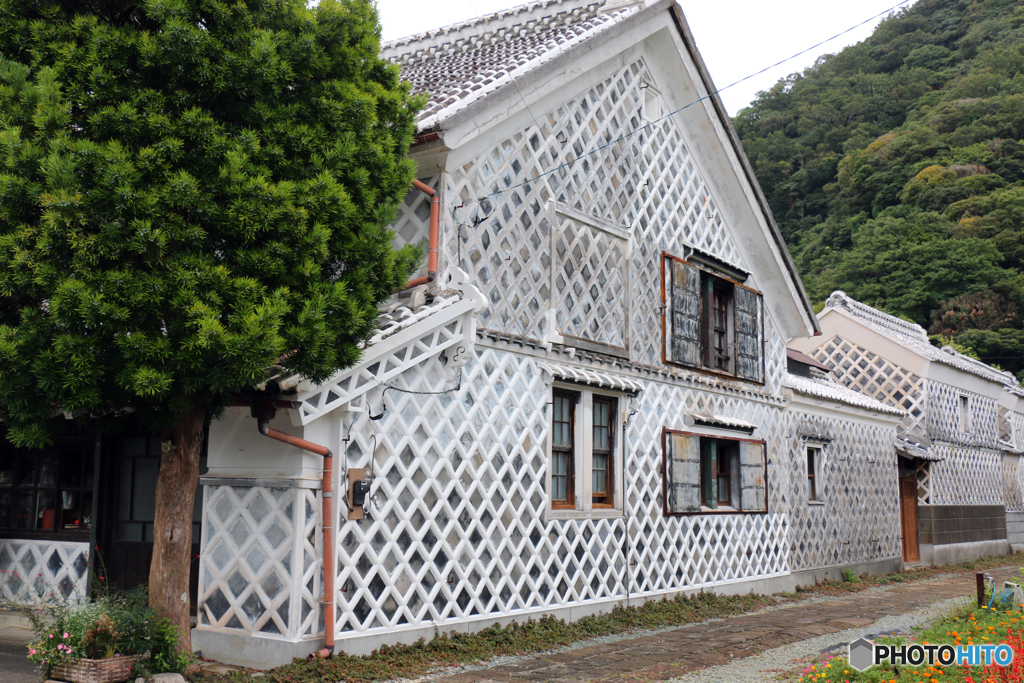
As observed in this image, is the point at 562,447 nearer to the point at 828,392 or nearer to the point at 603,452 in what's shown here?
the point at 603,452

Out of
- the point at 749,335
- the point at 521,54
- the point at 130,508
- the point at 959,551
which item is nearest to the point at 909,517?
the point at 959,551

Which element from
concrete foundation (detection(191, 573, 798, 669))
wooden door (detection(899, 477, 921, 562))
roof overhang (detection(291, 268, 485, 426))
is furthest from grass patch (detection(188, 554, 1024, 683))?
wooden door (detection(899, 477, 921, 562))

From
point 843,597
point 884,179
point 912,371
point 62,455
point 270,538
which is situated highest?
point 884,179

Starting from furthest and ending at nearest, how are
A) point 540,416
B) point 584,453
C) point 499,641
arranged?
point 584,453, point 540,416, point 499,641

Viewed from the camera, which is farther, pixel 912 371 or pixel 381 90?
pixel 912 371

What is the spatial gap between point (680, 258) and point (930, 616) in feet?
18.9

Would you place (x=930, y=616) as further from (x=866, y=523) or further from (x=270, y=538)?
(x=270, y=538)

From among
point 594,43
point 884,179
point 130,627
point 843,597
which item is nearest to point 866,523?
point 843,597

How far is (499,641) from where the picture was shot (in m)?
8.01

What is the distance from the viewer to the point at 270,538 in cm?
670

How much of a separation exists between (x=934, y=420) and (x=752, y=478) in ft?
29.1

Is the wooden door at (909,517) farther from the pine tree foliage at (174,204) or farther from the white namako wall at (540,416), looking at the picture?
the pine tree foliage at (174,204)

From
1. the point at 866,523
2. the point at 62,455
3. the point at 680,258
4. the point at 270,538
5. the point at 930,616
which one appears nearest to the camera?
the point at 270,538

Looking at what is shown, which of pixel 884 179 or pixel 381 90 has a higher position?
pixel 884 179
